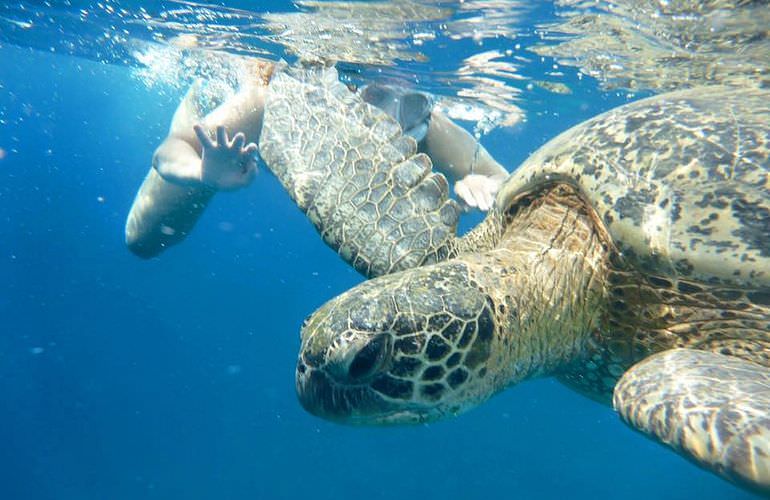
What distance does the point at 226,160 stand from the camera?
13.5 feet

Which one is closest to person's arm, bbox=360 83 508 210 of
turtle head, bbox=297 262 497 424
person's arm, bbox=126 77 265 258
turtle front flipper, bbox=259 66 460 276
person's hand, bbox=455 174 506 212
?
person's hand, bbox=455 174 506 212

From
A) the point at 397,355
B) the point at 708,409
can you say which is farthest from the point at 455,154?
the point at 708,409

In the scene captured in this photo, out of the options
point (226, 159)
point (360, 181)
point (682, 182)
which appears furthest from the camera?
point (226, 159)

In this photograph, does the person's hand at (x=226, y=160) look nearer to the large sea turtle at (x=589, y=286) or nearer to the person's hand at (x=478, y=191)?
the large sea turtle at (x=589, y=286)

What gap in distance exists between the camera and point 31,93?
5022cm

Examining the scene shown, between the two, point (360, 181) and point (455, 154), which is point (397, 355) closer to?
point (360, 181)

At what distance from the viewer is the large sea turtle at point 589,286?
1910 mm

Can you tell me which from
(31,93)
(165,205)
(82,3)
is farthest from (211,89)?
(31,93)

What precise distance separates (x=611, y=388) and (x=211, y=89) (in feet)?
37.0

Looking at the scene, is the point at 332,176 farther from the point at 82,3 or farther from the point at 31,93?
the point at 31,93

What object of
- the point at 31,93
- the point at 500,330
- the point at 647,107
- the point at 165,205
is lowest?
the point at 31,93

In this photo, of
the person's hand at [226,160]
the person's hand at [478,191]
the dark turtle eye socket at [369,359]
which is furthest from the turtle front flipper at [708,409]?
the person's hand at [226,160]

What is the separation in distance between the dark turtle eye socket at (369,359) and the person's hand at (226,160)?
2.51 metres

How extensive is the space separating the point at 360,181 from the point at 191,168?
2.35 m
